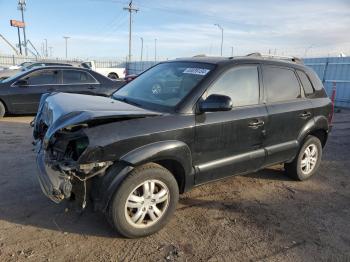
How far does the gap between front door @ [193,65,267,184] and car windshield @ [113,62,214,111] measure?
26cm

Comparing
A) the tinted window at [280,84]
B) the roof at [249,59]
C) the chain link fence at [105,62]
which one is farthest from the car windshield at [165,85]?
the chain link fence at [105,62]

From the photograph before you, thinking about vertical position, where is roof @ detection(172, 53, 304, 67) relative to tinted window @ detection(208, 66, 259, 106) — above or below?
above

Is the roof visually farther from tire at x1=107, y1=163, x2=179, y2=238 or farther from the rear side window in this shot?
tire at x1=107, y1=163, x2=179, y2=238

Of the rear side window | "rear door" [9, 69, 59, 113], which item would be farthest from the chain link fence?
the rear side window

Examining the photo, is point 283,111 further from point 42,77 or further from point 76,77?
point 42,77

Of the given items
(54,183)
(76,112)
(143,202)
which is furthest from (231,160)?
(54,183)

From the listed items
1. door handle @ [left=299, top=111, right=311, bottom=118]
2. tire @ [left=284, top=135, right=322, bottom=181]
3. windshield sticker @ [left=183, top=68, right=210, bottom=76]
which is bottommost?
tire @ [left=284, top=135, right=322, bottom=181]

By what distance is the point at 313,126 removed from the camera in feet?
17.5

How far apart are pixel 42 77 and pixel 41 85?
26cm

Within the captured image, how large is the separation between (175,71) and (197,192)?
1.65 meters

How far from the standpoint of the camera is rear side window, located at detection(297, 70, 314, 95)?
5.30 m

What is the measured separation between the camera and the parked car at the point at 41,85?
32.0 ft

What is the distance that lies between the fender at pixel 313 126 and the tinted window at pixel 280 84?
0.48 metres

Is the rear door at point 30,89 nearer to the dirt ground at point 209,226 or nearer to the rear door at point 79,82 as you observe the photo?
the rear door at point 79,82
